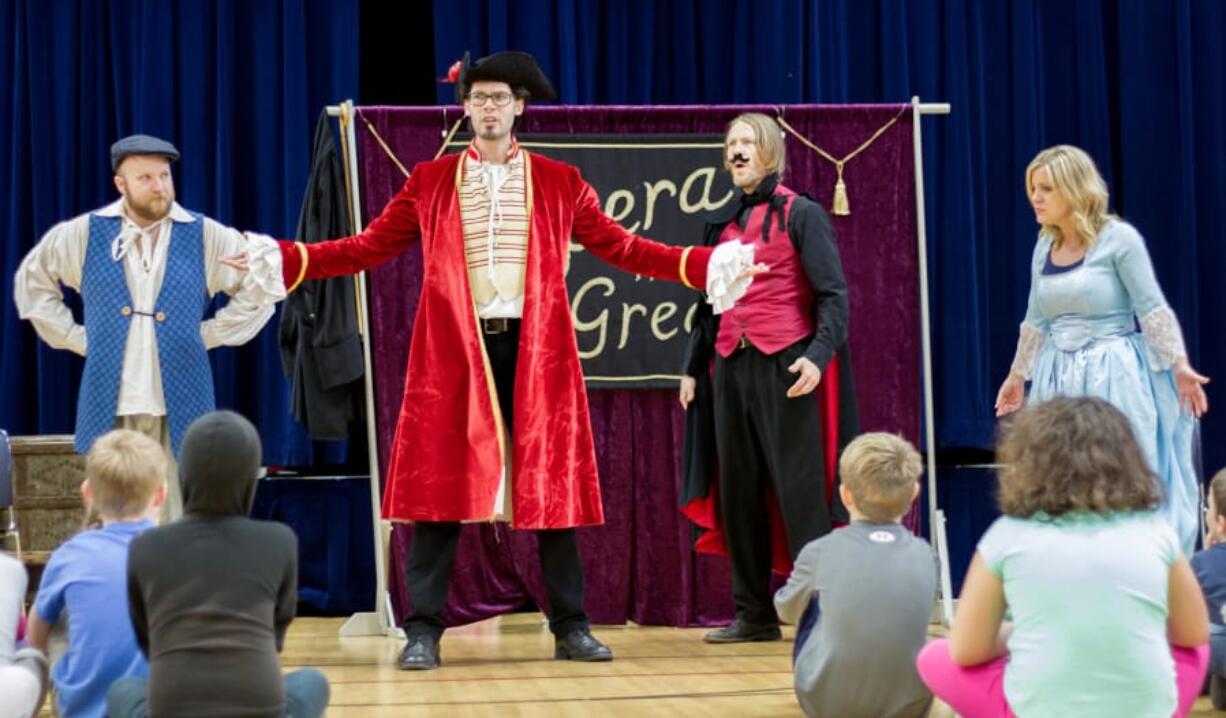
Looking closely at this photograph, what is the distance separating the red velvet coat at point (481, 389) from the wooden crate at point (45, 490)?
1527 millimetres

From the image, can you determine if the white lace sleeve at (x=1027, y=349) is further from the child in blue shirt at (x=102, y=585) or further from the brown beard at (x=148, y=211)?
the child in blue shirt at (x=102, y=585)

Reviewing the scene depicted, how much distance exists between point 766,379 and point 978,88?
2081 millimetres

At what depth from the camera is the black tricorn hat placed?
15.2 ft

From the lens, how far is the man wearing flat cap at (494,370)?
461 cm

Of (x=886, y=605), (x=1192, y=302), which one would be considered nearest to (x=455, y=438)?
(x=886, y=605)

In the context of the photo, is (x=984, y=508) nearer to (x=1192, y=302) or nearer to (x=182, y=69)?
(x=1192, y=302)

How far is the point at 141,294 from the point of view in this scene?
4.47 m

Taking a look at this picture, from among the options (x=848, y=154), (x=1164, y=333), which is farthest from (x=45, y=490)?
(x=1164, y=333)

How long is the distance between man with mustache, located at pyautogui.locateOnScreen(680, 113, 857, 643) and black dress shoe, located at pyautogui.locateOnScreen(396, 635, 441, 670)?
3.09 ft

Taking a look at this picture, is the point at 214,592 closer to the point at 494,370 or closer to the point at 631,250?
the point at 494,370

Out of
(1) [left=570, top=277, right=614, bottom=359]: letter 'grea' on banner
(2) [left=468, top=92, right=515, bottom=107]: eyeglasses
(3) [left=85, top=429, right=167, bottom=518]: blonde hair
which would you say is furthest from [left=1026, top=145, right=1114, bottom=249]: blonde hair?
(3) [left=85, top=429, right=167, bottom=518]: blonde hair

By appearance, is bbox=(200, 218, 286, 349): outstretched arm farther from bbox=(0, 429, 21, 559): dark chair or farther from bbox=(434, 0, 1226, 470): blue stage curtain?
bbox=(434, 0, 1226, 470): blue stage curtain

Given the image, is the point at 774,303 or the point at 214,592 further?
the point at 774,303

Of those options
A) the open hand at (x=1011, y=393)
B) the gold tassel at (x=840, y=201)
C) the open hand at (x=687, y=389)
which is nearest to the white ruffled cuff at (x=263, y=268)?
the open hand at (x=687, y=389)
